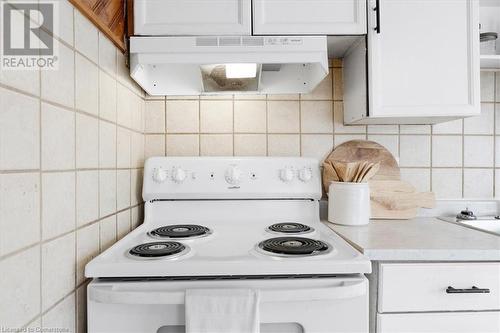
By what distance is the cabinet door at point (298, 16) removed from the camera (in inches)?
42.9

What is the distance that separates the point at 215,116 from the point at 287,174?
0.44m

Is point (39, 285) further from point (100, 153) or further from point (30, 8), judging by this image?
→ point (30, 8)

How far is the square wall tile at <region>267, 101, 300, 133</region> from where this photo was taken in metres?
1.42

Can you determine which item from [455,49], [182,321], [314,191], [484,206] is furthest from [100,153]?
[484,206]

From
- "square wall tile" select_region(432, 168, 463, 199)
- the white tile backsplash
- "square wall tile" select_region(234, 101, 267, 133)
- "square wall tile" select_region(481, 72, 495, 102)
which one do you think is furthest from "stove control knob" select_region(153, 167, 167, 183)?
"square wall tile" select_region(481, 72, 495, 102)

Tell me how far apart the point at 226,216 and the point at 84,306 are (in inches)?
23.8

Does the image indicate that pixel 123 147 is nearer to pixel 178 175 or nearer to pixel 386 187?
pixel 178 175

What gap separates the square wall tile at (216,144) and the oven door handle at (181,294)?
2.53 feet

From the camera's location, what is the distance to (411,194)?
1307mm

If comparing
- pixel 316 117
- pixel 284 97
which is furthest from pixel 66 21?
pixel 316 117

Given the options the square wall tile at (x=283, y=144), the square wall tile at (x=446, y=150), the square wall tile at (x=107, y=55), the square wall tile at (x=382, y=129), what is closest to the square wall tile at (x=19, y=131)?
the square wall tile at (x=107, y=55)

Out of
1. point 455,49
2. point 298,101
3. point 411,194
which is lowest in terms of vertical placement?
point 411,194

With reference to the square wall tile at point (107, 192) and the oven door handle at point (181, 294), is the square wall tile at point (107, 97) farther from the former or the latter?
the oven door handle at point (181, 294)

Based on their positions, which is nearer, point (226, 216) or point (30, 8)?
point (30, 8)
